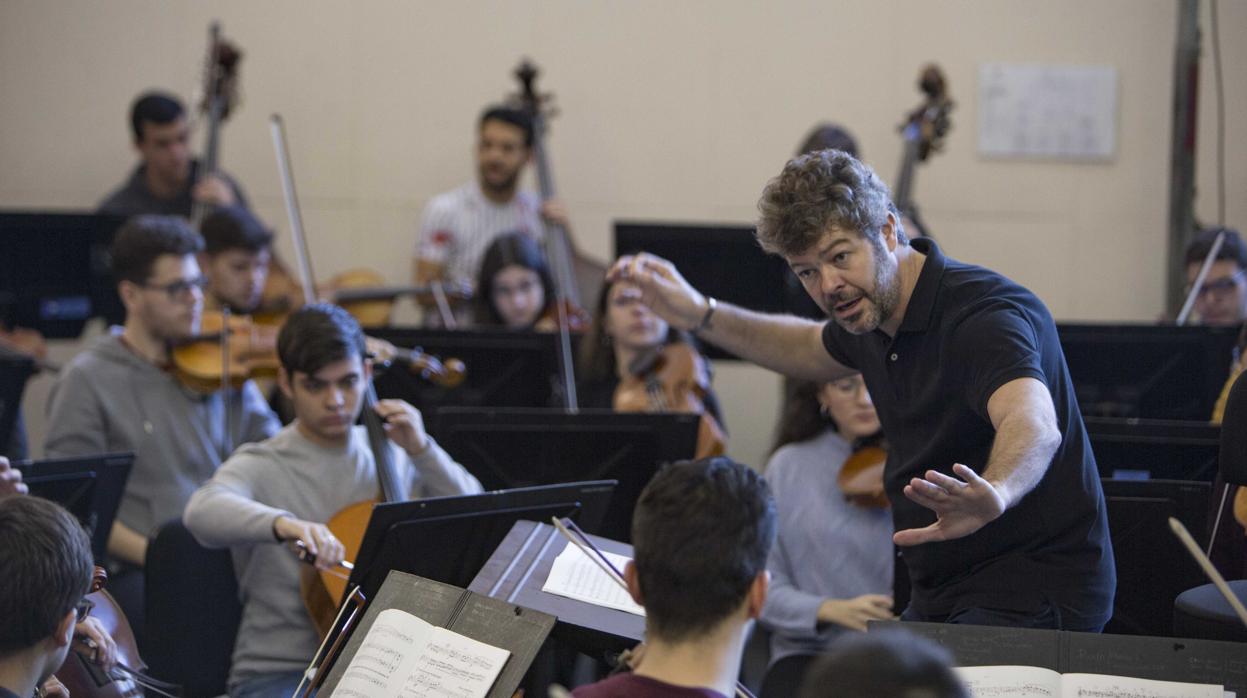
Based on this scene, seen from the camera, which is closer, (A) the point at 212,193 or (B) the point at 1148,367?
(B) the point at 1148,367

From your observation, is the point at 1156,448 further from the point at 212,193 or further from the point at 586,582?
the point at 212,193

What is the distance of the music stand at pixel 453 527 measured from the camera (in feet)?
7.54

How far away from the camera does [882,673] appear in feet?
3.82

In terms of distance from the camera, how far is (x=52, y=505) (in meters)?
2.03

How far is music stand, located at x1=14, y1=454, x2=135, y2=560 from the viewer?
2822mm

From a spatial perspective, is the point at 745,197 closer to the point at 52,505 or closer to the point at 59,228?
the point at 59,228

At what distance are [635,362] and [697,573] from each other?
2.39 metres

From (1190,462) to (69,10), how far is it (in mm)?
4950

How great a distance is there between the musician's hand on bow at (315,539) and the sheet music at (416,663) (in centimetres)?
46

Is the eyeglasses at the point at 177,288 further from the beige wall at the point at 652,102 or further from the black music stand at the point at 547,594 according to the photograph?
the beige wall at the point at 652,102

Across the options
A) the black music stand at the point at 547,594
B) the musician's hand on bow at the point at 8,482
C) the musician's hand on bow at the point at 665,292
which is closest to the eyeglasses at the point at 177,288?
the musician's hand on bow at the point at 8,482

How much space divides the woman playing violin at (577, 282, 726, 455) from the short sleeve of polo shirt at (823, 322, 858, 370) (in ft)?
4.03

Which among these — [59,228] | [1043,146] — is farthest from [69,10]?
[1043,146]

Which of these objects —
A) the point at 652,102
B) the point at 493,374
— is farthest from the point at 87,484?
the point at 652,102
